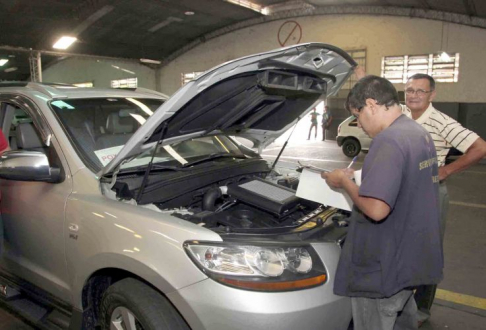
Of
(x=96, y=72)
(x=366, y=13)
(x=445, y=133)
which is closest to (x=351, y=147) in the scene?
(x=366, y=13)

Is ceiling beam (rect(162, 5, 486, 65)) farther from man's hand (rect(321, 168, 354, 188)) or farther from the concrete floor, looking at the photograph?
man's hand (rect(321, 168, 354, 188))

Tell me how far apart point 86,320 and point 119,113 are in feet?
4.99

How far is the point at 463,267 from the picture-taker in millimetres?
4199

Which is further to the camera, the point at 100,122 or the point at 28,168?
the point at 100,122

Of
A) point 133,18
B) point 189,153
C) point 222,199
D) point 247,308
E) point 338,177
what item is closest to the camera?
point 247,308

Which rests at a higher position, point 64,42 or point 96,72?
point 64,42

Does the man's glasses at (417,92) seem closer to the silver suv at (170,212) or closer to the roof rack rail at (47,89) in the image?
the silver suv at (170,212)

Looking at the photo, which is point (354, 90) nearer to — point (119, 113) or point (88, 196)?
point (88, 196)

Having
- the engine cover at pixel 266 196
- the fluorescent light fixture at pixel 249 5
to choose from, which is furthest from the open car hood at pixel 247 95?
the fluorescent light fixture at pixel 249 5

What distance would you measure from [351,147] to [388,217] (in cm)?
1153

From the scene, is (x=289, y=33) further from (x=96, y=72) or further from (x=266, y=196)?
(x=266, y=196)

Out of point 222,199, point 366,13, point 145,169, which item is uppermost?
point 366,13

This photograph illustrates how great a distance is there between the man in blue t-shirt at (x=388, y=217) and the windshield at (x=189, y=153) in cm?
129

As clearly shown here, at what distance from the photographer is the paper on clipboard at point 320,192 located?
7.66ft
